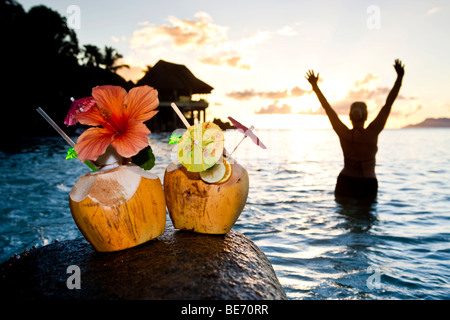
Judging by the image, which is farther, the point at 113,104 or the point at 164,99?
the point at 164,99

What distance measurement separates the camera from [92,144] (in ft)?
4.92

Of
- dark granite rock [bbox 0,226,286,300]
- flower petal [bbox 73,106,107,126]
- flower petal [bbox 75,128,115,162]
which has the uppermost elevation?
flower petal [bbox 73,106,107,126]

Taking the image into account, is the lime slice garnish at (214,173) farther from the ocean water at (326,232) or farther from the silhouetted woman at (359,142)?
the silhouetted woman at (359,142)

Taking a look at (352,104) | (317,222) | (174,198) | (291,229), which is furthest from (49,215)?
(352,104)

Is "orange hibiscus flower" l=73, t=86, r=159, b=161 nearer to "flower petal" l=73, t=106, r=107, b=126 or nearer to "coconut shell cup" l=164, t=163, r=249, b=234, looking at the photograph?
"flower petal" l=73, t=106, r=107, b=126

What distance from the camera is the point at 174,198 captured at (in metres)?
1.82

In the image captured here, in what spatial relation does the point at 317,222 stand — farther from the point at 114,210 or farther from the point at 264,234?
the point at 114,210

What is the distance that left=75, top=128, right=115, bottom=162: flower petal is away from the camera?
147 cm

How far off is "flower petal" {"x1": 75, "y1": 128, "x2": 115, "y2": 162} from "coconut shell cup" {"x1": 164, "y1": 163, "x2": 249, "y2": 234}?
432 mm

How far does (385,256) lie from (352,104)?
9.45ft

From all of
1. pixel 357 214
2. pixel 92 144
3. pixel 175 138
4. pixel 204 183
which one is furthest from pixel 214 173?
pixel 357 214

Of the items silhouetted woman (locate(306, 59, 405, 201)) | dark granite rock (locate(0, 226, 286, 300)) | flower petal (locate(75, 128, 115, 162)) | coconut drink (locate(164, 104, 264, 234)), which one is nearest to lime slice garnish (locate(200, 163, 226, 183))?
coconut drink (locate(164, 104, 264, 234))

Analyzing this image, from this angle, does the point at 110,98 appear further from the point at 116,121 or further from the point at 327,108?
the point at 327,108
